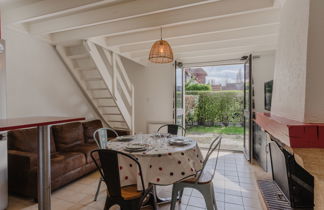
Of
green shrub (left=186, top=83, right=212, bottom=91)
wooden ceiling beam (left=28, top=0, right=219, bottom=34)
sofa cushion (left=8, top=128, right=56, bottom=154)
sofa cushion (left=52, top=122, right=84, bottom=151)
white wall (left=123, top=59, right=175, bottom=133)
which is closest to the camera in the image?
wooden ceiling beam (left=28, top=0, right=219, bottom=34)

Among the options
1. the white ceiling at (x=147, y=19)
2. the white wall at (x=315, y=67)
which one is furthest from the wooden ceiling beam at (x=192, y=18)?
the white wall at (x=315, y=67)

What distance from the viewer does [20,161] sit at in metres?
2.36

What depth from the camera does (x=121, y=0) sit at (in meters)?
2.10

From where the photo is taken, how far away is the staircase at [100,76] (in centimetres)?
330

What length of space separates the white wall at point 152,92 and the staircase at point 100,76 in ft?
2.02

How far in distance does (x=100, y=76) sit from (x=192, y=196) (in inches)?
Result: 101

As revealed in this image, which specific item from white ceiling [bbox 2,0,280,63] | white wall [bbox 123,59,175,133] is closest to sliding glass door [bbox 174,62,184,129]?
white wall [bbox 123,59,175,133]

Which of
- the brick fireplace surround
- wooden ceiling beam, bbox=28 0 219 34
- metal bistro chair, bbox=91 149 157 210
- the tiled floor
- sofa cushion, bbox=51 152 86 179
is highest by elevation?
wooden ceiling beam, bbox=28 0 219 34

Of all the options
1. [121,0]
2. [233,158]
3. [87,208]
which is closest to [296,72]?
[121,0]

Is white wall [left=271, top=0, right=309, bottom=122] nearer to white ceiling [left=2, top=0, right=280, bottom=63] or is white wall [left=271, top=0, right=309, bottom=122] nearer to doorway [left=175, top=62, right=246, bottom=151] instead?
white ceiling [left=2, top=0, right=280, bottom=63]

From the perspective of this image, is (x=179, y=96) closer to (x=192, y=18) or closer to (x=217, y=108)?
(x=217, y=108)

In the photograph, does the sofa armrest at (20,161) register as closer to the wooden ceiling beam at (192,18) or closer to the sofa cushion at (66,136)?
the sofa cushion at (66,136)

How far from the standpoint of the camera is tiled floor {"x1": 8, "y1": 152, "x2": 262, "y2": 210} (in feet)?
7.16

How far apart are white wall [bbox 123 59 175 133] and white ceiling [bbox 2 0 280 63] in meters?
1.58
